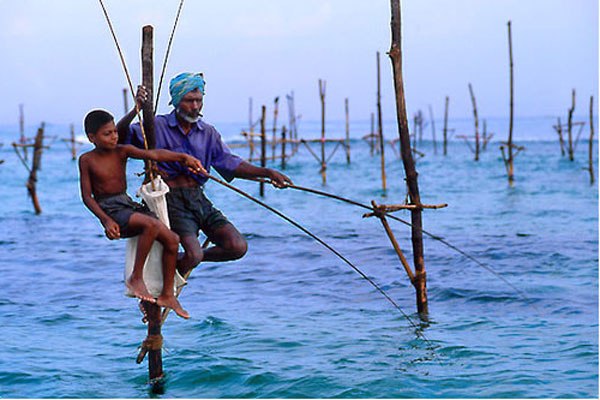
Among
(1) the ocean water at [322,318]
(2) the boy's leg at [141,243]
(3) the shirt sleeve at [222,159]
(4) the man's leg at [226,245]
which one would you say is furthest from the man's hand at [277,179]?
(1) the ocean water at [322,318]

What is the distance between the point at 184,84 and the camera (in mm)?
3957

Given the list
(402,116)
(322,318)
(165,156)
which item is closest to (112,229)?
(165,156)

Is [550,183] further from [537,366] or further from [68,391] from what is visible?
[68,391]

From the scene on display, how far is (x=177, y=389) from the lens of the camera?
527 cm

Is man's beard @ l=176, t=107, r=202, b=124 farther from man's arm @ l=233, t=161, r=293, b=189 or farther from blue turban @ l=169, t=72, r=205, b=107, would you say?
man's arm @ l=233, t=161, r=293, b=189

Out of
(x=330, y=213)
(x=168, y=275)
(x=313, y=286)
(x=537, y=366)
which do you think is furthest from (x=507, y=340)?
(x=330, y=213)

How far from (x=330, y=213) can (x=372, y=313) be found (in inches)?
323

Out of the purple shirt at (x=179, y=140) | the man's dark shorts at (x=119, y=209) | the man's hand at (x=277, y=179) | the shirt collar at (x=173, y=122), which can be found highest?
the shirt collar at (x=173, y=122)

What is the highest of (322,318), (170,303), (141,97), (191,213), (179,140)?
(141,97)

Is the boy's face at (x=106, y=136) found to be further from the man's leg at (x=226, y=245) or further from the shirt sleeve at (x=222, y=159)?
the man's leg at (x=226, y=245)

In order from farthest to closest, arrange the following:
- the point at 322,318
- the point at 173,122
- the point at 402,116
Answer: the point at 322,318, the point at 402,116, the point at 173,122

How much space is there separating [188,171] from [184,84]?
484 mm

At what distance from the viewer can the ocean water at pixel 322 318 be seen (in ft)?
17.6

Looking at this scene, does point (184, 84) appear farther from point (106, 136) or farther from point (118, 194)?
point (118, 194)
